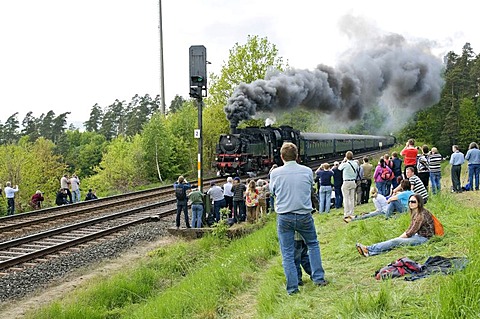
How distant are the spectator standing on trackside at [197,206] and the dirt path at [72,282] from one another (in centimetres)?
111

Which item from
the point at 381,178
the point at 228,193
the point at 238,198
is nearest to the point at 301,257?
the point at 381,178

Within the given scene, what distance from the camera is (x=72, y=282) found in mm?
9711

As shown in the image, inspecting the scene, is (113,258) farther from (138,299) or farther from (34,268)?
(138,299)

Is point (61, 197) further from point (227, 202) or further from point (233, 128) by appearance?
point (233, 128)

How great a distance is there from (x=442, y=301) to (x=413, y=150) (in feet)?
31.1

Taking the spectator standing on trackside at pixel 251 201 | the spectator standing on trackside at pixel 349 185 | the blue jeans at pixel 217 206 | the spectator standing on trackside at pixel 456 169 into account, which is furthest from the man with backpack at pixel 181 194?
the spectator standing on trackside at pixel 456 169

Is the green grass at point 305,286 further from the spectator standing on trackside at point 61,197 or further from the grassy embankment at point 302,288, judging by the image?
the spectator standing on trackside at point 61,197

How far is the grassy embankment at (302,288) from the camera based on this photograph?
434 centimetres

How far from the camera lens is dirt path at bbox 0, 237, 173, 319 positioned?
8.18 m

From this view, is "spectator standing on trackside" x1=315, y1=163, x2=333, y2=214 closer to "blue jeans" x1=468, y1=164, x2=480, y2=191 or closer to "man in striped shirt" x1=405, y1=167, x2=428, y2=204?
"man in striped shirt" x1=405, y1=167, x2=428, y2=204

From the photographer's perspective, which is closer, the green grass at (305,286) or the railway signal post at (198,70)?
the green grass at (305,286)

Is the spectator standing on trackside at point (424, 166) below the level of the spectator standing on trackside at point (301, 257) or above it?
above

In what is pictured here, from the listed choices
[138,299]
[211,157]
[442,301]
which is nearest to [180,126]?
[211,157]

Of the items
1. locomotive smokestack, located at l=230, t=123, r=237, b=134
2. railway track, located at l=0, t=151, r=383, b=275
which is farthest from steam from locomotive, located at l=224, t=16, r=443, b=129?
railway track, located at l=0, t=151, r=383, b=275
